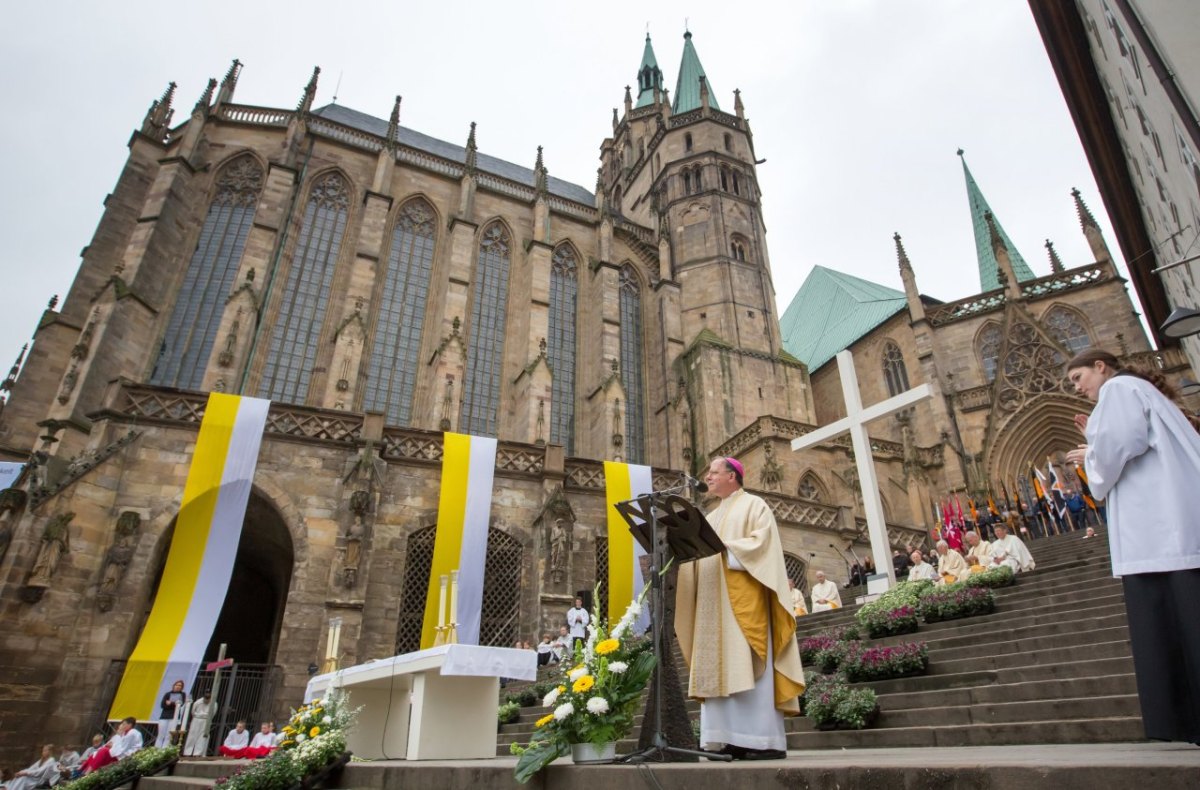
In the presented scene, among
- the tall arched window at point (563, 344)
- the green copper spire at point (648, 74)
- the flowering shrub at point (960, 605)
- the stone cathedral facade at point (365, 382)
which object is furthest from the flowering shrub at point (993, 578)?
the green copper spire at point (648, 74)

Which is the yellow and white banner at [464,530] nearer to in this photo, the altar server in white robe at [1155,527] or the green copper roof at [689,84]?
the altar server in white robe at [1155,527]

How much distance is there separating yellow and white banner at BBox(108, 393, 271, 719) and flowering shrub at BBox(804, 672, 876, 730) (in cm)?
1015

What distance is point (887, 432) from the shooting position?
24.5 metres

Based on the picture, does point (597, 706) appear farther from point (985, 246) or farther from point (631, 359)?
point (985, 246)

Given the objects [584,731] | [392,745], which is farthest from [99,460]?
[584,731]

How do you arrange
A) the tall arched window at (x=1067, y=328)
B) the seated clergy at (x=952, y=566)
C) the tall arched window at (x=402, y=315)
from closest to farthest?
1. the seated clergy at (x=952, y=566)
2. the tall arched window at (x=402, y=315)
3. the tall arched window at (x=1067, y=328)

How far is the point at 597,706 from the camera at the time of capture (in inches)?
135

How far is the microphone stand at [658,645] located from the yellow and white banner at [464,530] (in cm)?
954

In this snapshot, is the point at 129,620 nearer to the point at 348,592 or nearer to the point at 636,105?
the point at 348,592

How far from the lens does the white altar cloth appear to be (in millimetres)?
5602

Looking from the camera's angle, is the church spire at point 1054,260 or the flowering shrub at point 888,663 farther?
the church spire at point 1054,260

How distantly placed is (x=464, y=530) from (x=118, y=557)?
19.2 feet

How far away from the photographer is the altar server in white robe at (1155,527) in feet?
7.86

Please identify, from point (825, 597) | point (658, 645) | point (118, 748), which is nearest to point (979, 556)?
point (825, 597)
